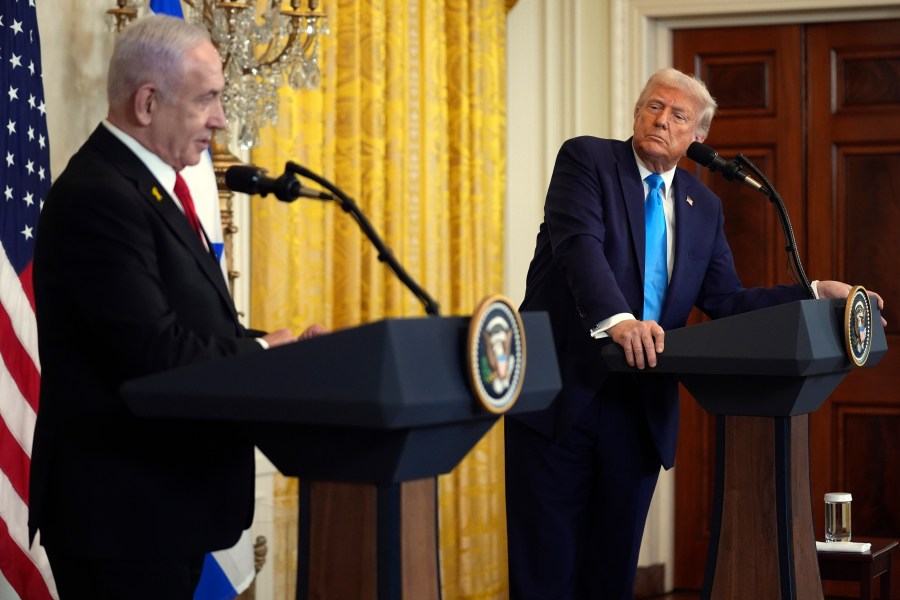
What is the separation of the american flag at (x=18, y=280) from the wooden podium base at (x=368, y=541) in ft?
4.22

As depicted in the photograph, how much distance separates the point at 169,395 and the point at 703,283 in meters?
1.85

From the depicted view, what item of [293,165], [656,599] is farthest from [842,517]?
[293,165]

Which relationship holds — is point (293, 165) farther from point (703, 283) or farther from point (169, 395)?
point (703, 283)

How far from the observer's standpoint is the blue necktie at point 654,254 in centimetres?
300

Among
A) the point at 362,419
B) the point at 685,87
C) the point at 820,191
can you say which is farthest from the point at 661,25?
the point at 362,419

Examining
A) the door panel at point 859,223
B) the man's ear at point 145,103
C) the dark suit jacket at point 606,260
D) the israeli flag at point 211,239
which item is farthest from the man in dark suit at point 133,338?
the door panel at point 859,223

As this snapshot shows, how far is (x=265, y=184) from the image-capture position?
6.32 ft

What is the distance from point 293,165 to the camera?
1.91 metres

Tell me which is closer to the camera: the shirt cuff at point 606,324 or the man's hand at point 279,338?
the man's hand at point 279,338

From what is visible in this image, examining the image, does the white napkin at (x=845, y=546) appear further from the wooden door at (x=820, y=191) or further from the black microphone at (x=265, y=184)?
the black microphone at (x=265, y=184)

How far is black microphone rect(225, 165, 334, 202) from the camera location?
190 cm

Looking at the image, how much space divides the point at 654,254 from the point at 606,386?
0.34m

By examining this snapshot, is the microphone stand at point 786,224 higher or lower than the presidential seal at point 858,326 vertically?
higher

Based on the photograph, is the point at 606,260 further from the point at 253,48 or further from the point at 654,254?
the point at 253,48
